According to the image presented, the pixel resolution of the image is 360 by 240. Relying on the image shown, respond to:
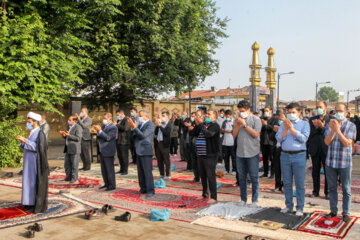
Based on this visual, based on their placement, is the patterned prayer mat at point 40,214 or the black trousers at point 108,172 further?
the black trousers at point 108,172

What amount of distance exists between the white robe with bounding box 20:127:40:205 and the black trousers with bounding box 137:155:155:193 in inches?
91.0

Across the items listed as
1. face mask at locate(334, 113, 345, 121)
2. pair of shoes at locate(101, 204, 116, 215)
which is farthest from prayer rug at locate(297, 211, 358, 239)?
pair of shoes at locate(101, 204, 116, 215)

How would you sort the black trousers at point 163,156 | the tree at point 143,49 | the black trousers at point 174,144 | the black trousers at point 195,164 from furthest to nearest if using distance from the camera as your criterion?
the tree at point 143,49, the black trousers at point 174,144, the black trousers at point 163,156, the black trousers at point 195,164

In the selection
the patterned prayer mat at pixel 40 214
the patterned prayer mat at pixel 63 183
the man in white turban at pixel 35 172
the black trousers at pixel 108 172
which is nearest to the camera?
the patterned prayer mat at pixel 40 214

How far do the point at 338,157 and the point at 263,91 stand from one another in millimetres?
38596

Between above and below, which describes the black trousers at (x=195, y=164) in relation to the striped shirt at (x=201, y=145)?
below

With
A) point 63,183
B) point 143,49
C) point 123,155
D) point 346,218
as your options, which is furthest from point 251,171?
point 143,49

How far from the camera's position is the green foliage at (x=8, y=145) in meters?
11.8

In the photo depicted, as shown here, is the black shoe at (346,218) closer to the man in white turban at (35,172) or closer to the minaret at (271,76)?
the man in white turban at (35,172)

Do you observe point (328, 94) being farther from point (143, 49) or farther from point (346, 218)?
point (346, 218)

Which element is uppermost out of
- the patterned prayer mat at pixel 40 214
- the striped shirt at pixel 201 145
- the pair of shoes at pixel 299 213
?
the striped shirt at pixel 201 145

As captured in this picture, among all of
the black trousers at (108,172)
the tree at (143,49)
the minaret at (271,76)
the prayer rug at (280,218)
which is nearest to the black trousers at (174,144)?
the tree at (143,49)

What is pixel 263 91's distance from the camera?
4341 centimetres

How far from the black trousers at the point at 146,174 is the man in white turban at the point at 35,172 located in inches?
84.0
